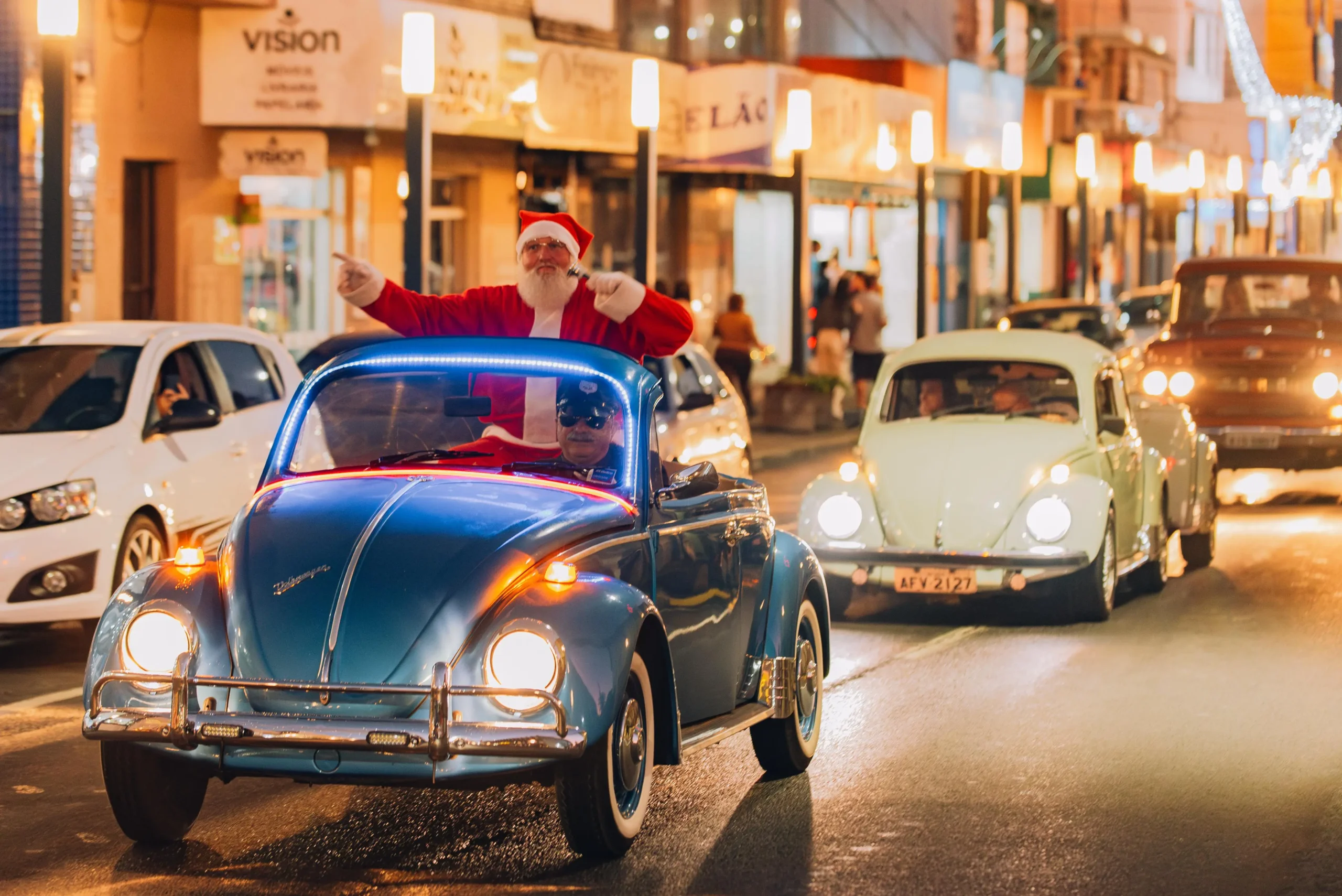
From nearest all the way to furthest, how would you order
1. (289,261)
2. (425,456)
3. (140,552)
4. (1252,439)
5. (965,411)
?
(425,456) < (140,552) < (965,411) < (1252,439) < (289,261)

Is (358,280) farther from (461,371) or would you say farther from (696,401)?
(696,401)

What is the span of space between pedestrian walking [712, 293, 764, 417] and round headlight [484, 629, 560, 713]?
66.9 feet

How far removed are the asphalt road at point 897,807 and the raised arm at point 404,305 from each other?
1.70 meters

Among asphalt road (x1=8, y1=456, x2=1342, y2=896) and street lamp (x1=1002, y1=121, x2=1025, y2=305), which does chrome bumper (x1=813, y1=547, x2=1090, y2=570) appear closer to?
asphalt road (x1=8, y1=456, x2=1342, y2=896)

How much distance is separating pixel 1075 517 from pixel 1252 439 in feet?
23.7

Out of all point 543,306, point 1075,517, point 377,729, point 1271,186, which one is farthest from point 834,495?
point 1271,186

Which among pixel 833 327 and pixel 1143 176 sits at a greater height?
pixel 1143 176

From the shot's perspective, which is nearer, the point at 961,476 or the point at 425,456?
the point at 425,456

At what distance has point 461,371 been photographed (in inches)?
285

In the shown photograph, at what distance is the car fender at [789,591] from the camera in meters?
7.70

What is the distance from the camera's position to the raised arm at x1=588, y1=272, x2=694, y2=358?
763cm

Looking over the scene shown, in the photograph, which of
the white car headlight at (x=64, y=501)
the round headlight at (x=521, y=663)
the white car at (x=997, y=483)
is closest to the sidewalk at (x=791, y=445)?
the white car at (x=997, y=483)

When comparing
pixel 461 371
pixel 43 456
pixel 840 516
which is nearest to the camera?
pixel 461 371

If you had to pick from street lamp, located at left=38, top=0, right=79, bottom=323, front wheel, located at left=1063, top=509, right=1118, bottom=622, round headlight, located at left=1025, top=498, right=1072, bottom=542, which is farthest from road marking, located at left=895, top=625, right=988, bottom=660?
street lamp, located at left=38, top=0, right=79, bottom=323
